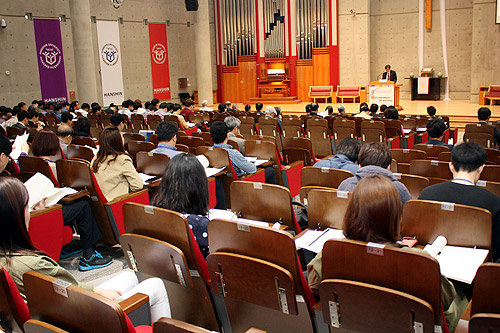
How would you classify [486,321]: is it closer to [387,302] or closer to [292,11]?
[387,302]

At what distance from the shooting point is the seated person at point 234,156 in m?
5.12

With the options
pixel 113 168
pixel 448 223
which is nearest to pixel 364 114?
pixel 113 168

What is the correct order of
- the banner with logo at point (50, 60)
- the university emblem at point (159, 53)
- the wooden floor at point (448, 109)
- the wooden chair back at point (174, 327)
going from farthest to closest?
1. the university emblem at point (159, 53)
2. the banner with logo at point (50, 60)
3. the wooden floor at point (448, 109)
4. the wooden chair back at point (174, 327)

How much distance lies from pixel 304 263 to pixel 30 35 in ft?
45.9

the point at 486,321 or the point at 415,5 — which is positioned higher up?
the point at 415,5

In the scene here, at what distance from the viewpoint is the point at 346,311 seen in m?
2.02

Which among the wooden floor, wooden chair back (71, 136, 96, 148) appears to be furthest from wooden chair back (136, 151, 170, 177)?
the wooden floor

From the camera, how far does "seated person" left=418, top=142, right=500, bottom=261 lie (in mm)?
2748

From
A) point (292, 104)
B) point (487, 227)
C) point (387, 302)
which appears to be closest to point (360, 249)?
point (387, 302)

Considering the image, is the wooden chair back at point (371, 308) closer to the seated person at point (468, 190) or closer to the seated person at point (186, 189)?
the seated person at point (186, 189)

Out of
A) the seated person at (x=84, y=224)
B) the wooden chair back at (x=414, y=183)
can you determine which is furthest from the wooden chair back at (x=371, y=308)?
the seated person at (x=84, y=224)

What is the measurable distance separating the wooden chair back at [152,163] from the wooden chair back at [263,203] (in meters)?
1.57

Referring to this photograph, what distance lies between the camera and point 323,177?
3.92 m

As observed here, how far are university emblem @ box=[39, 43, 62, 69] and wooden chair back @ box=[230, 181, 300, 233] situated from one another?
1339 cm
